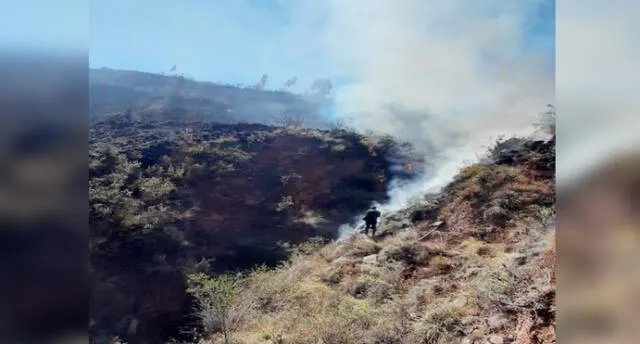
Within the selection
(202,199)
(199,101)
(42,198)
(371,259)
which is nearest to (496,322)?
(371,259)

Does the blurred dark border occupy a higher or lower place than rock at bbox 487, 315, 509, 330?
higher

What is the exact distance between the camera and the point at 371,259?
244cm

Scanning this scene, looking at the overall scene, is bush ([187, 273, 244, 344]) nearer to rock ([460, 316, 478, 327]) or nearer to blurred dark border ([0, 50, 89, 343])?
blurred dark border ([0, 50, 89, 343])

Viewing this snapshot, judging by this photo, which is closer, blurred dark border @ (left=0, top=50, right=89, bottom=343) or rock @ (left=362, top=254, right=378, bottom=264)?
blurred dark border @ (left=0, top=50, right=89, bottom=343)

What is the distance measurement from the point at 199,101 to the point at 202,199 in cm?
42

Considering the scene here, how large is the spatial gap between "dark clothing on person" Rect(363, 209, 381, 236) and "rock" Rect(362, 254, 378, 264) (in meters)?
0.10

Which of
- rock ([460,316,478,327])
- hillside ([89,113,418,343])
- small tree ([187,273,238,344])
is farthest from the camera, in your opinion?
rock ([460,316,478,327])

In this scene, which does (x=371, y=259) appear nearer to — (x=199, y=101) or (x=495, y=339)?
(x=495, y=339)

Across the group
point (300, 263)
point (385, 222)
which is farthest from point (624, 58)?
point (300, 263)

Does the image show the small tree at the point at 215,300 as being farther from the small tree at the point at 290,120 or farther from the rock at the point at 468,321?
the rock at the point at 468,321

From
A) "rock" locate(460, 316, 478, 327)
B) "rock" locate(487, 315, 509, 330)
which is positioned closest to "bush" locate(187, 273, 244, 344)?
"rock" locate(460, 316, 478, 327)

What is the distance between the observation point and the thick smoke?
231 cm

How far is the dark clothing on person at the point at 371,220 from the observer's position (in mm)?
2434

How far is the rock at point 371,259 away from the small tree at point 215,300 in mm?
590
